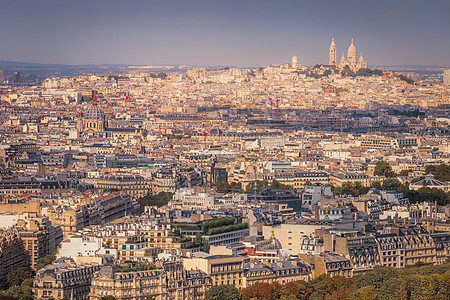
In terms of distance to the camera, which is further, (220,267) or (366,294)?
(220,267)

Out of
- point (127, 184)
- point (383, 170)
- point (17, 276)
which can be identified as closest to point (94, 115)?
point (383, 170)

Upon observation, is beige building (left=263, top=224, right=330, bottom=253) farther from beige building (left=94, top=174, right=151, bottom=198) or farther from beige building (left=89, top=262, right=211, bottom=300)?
beige building (left=94, top=174, right=151, bottom=198)

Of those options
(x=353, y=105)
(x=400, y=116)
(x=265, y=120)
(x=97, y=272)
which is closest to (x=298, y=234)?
(x=97, y=272)

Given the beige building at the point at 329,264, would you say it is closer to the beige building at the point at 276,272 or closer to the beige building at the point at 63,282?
the beige building at the point at 276,272

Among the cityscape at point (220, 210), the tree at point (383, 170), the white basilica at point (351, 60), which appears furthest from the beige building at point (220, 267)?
the white basilica at point (351, 60)

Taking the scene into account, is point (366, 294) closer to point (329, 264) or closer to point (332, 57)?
point (329, 264)
